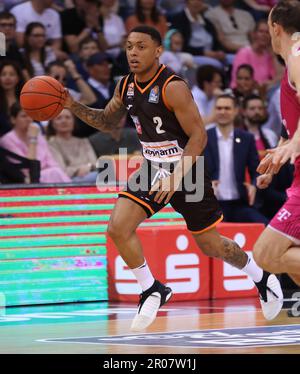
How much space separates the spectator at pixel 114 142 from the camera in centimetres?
1348

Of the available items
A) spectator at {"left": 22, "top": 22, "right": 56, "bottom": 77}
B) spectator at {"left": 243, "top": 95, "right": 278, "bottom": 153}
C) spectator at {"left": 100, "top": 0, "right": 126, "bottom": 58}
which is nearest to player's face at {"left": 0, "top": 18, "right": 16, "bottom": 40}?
spectator at {"left": 22, "top": 22, "right": 56, "bottom": 77}

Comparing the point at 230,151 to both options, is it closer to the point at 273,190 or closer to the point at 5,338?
the point at 273,190

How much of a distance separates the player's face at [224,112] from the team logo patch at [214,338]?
4363 mm

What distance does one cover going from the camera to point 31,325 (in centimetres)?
954

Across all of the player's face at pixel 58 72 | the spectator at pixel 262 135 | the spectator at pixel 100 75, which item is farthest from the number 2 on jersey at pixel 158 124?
the spectator at pixel 100 75

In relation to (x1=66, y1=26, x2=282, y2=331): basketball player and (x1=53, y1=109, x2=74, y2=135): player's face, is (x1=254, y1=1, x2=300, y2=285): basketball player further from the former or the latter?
(x1=53, y1=109, x2=74, y2=135): player's face

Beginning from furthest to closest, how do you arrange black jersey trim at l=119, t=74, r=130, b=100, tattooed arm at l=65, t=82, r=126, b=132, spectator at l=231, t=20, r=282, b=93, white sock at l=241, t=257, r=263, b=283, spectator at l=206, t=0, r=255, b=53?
spectator at l=206, t=0, r=255, b=53 < spectator at l=231, t=20, r=282, b=93 < white sock at l=241, t=257, r=263, b=283 < tattooed arm at l=65, t=82, r=126, b=132 < black jersey trim at l=119, t=74, r=130, b=100

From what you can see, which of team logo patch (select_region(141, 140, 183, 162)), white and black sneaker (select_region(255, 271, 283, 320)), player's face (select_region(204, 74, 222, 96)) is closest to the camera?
team logo patch (select_region(141, 140, 183, 162))

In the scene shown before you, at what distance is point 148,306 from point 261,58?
855 centimetres

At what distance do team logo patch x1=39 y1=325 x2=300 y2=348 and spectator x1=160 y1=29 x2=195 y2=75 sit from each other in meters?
7.20

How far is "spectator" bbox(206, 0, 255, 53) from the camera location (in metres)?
17.1

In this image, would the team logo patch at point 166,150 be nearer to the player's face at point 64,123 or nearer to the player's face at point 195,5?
the player's face at point 64,123

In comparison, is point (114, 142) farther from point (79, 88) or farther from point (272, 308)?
point (272, 308)
